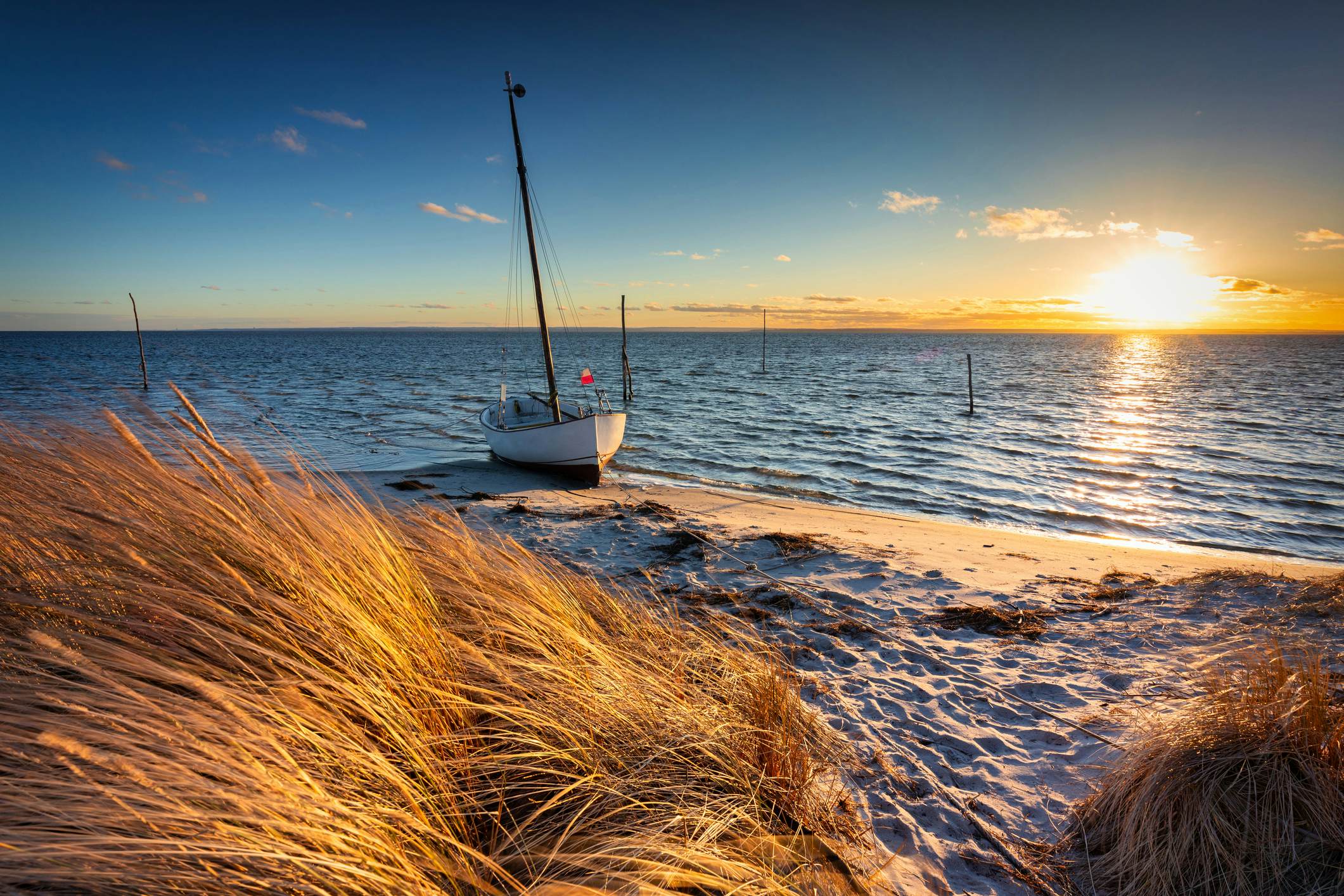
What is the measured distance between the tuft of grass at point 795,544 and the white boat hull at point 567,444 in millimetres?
6040

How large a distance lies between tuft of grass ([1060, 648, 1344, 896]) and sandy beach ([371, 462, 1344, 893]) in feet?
1.26

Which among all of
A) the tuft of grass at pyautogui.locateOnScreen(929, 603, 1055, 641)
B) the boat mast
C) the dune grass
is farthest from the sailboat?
the dune grass

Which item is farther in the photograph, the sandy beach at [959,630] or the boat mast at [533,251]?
the boat mast at [533,251]

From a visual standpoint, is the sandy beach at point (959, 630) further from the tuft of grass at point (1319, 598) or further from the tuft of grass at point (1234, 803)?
the tuft of grass at point (1234, 803)

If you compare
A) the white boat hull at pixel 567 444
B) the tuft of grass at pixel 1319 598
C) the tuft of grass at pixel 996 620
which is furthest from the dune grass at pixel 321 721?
the white boat hull at pixel 567 444

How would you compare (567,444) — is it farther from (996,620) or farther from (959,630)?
(996,620)

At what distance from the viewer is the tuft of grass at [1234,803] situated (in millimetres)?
2154

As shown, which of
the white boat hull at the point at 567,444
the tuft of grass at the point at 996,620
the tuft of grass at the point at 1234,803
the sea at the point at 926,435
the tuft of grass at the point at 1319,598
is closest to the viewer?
the tuft of grass at the point at 1234,803

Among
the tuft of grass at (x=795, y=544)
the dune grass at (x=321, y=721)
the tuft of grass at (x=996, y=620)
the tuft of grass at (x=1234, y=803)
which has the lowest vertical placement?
the tuft of grass at (x=996, y=620)

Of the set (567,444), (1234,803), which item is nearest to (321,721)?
(1234,803)

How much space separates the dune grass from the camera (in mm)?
1323

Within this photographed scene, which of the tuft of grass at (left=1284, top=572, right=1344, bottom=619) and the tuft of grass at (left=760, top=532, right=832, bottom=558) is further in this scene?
the tuft of grass at (left=760, top=532, right=832, bottom=558)

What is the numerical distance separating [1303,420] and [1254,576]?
27.6 metres

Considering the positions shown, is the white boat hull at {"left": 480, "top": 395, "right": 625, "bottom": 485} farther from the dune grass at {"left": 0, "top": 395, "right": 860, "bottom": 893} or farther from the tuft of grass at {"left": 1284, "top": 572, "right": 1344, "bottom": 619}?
the tuft of grass at {"left": 1284, "top": 572, "right": 1344, "bottom": 619}
